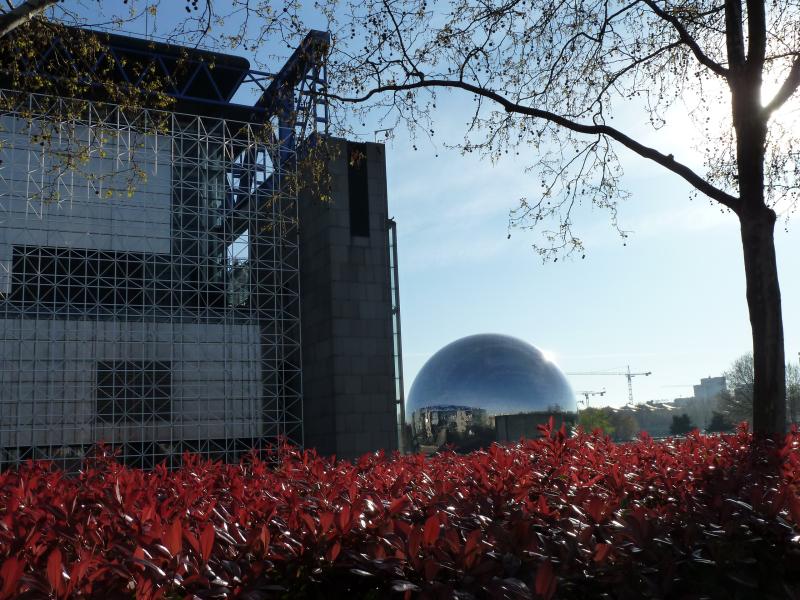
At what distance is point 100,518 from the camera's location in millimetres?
3912

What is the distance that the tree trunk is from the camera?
309 inches

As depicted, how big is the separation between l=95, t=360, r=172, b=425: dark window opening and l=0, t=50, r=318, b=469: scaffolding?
52 mm

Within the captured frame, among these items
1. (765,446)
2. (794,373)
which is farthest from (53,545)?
(794,373)

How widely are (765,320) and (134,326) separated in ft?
82.7

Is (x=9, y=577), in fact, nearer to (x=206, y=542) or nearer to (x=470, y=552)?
(x=206, y=542)

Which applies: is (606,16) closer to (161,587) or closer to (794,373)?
(161,587)

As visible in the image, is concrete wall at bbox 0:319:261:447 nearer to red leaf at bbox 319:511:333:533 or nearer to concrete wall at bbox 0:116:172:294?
concrete wall at bbox 0:116:172:294

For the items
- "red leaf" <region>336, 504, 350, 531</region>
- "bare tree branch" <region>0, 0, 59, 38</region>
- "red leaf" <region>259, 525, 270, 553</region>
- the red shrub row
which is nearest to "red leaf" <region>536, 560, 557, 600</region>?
the red shrub row

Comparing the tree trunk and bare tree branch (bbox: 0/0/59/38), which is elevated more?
bare tree branch (bbox: 0/0/59/38)

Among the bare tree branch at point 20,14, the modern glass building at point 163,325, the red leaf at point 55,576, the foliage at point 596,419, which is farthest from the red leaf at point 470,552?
the foliage at point 596,419

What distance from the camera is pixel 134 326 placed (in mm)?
29234

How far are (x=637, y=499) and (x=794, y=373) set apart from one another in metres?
58.8

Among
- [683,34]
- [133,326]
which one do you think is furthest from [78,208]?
[683,34]

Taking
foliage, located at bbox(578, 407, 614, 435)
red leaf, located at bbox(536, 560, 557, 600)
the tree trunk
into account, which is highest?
the tree trunk
